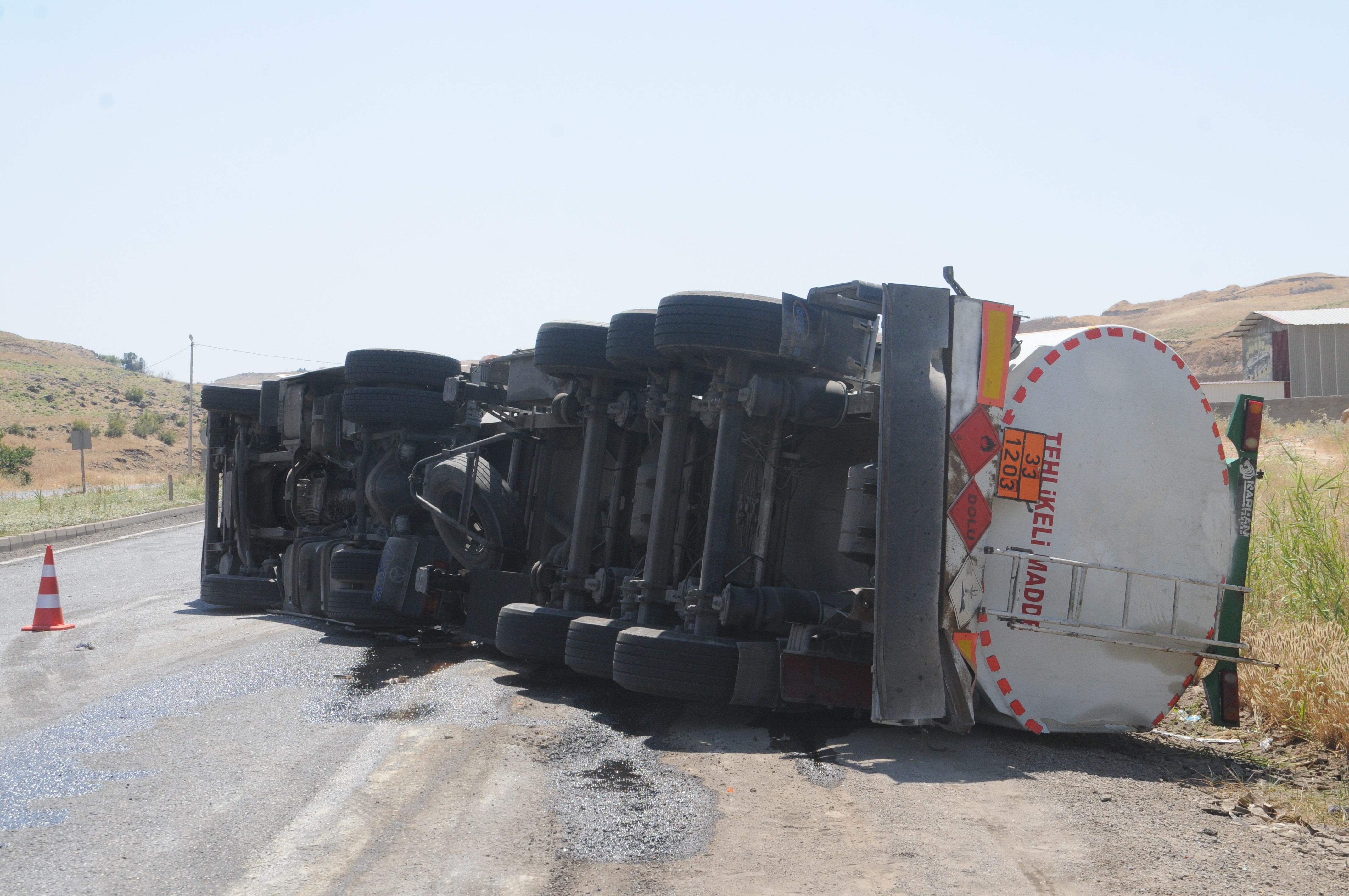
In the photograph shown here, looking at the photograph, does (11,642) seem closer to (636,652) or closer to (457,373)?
(457,373)

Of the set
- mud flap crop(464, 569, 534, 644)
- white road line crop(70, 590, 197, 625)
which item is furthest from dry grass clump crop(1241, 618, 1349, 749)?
white road line crop(70, 590, 197, 625)

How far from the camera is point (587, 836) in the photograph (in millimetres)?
3932

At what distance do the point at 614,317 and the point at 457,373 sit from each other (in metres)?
4.07

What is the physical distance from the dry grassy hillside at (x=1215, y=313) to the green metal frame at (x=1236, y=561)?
53.1 metres

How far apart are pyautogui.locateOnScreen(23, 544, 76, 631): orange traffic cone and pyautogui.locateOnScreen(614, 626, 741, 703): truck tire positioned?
20.8 feet

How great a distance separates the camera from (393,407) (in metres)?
9.99

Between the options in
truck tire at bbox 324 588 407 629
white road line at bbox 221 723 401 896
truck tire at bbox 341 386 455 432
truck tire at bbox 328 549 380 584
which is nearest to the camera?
white road line at bbox 221 723 401 896

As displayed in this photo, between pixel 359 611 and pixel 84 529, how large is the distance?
52.6 feet

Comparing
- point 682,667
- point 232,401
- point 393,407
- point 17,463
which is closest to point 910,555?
point 682,667

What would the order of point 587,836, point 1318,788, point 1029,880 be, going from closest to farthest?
1. point 1029,880
2. point 587,836
3. point 1318,788

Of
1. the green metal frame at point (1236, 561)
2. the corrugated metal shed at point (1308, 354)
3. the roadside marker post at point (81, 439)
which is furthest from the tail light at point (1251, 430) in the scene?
the corrugated metal shed at point (1308, 354)

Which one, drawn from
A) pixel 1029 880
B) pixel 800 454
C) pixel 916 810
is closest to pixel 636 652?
pixel 800 454

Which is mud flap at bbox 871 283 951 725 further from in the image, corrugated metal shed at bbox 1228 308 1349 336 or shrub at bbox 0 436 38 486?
shrub at bbox 0 436 38 486

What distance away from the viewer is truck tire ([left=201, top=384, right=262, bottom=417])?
41.1 feet
